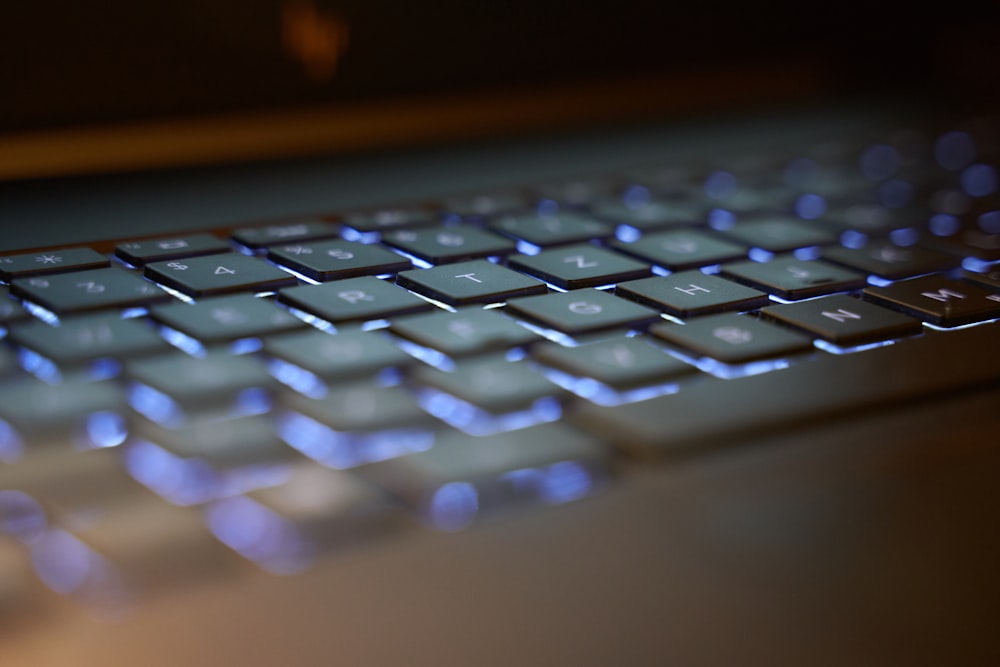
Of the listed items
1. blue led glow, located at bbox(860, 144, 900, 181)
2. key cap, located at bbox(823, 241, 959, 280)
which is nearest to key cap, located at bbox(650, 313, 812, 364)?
key cap, located at bbox(823, 241, 959, 280)

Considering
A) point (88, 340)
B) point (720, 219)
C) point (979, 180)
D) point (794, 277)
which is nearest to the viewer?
point (88, 340)

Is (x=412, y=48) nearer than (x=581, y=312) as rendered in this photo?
No

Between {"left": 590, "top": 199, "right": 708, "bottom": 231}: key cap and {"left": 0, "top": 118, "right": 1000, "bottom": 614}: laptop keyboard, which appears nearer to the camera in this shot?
{"left": 0, "top": 118, "right": 1000, "bottom": 614}: laptop keyboard

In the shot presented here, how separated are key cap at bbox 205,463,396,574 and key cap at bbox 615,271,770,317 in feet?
0.55

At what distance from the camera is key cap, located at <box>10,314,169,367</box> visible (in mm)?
295

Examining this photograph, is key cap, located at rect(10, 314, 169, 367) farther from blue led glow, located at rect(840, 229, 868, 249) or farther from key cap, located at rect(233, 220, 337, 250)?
blue led glow, located at rect(840, 229, 868, 249)

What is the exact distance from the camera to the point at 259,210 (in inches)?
20.6

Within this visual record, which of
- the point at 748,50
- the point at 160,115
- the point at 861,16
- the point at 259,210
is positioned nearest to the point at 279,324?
the point at 259,210

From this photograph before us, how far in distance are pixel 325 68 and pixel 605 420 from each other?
44 cm

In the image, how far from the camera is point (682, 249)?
17.8 inches

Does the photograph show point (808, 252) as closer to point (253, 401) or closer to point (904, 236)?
point (904, 236)

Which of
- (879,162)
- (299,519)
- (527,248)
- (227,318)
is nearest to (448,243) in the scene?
Result: (527,248)

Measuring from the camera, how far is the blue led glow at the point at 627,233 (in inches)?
19.1

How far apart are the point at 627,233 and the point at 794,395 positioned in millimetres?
211
